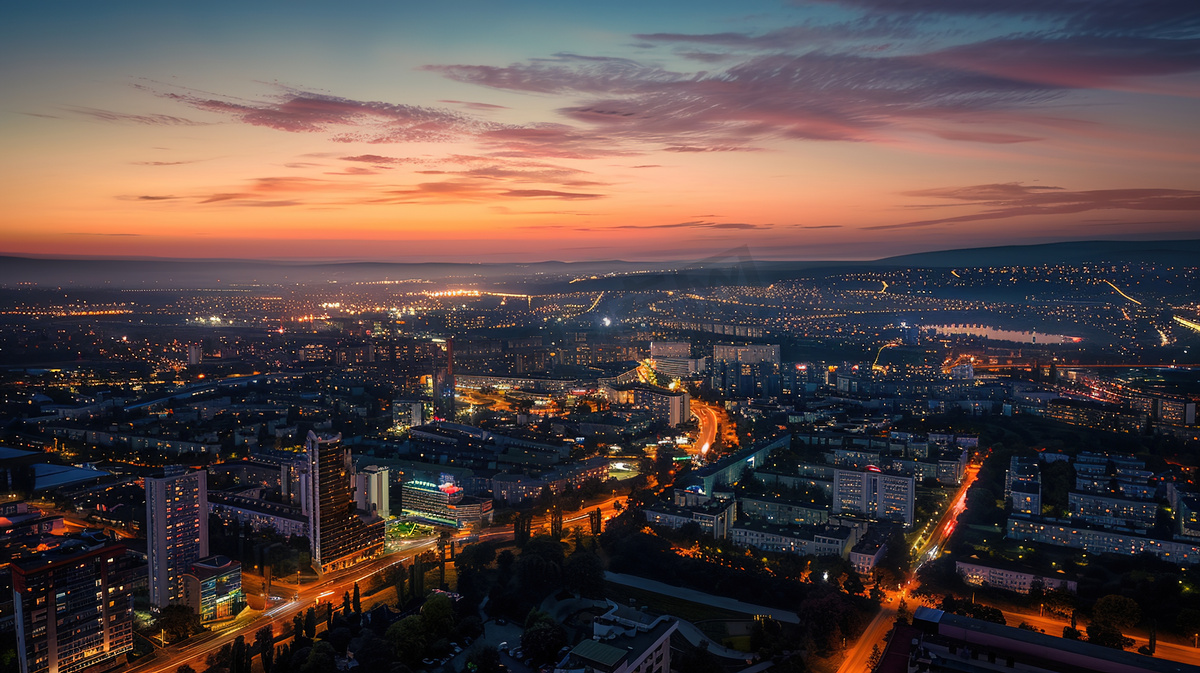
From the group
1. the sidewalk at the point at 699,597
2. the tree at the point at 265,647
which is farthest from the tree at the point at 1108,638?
the tree at the point at 265,647

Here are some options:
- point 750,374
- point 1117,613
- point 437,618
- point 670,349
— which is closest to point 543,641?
point 437,618

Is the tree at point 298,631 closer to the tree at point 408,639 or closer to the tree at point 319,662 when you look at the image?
the tree at point 319,662

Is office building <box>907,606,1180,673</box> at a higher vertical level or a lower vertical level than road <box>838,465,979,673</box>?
higher

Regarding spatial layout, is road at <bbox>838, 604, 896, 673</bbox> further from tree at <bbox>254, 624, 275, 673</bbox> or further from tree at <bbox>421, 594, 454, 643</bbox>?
tree at <bbox>254, 624, 275, 673</bbox>

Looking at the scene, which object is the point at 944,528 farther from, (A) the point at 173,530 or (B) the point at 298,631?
(A) the point at 173,530

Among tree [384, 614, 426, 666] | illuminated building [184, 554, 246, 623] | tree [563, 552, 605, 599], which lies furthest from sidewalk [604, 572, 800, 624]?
illuminated building [184, 554, 246, 623]

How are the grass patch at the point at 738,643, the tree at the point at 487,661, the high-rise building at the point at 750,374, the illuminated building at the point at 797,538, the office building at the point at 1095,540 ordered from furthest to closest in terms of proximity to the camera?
the high-rise building at the point at 750,374 < the illuminated building at the point at 797,538 < the office building at the point at 1095,540 < the grass patch at the point at 738,643 < the tree at the point at 487,661

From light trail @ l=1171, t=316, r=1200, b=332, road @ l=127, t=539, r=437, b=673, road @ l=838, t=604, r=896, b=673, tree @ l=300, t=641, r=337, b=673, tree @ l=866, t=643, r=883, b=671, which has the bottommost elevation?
road @ l=127, t=539, r=437, b=673
